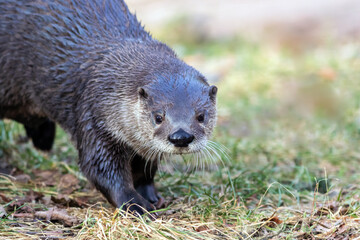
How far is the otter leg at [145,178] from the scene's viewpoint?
161 inches

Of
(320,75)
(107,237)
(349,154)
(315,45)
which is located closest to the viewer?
(107,237)

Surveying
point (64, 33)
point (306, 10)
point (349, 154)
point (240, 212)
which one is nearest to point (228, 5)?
point (306, 10)

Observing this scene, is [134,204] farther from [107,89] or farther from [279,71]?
[279,71]

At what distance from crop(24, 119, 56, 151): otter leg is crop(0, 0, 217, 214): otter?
0.28 meters

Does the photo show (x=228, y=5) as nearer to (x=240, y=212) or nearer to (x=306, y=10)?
(x=306, y=10)

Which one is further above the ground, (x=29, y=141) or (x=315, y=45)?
(x=315, y=45)

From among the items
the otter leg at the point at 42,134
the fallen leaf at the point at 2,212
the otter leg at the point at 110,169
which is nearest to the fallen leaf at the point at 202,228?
the otter leg at the point at 110,169

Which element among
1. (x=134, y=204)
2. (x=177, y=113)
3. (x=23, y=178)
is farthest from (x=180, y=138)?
(x=23, y=178)

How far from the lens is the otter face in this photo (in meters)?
3.39

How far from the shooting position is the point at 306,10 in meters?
10.1

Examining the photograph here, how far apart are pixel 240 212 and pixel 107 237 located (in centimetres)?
89

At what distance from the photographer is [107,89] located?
3.85m

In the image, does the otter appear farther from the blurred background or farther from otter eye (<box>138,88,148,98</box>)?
the blurred background

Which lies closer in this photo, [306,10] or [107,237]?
[107,237]
